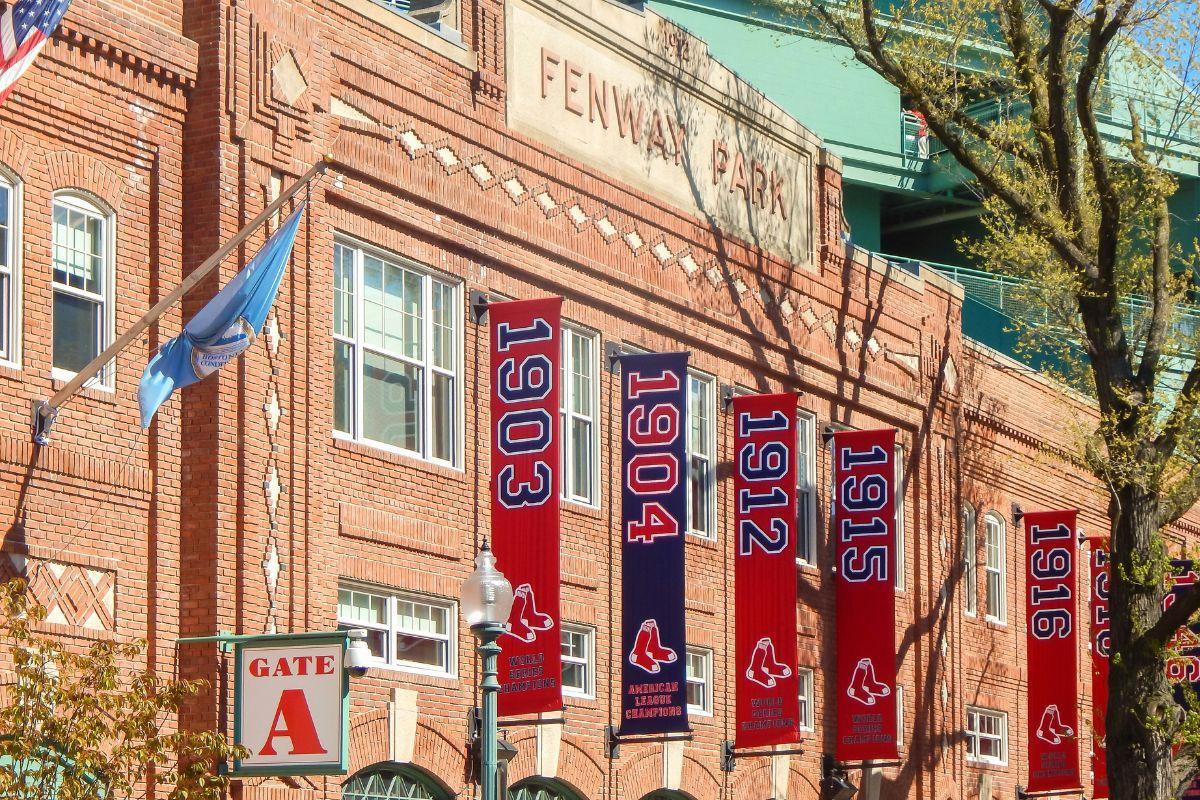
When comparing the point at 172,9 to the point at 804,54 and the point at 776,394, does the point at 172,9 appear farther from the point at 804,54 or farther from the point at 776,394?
the point at 804,54

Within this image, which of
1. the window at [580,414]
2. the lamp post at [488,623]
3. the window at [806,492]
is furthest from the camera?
the window at [806,492]

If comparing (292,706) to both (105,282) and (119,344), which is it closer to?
(119,344)

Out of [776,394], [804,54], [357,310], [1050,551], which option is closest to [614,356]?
[776,394]

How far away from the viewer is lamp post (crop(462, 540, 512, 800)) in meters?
16.2

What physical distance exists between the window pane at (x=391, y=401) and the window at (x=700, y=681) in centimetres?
609

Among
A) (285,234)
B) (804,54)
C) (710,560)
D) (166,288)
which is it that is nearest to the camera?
(285,234)

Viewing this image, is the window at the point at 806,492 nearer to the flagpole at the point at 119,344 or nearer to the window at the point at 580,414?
the window at the point at 580,414

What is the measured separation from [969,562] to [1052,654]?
6.69 feet

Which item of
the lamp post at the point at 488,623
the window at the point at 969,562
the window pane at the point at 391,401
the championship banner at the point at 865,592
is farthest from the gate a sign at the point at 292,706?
the window at the point at 969,562

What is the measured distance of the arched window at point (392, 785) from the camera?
68.4 ft

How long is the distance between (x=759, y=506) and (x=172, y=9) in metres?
10.4

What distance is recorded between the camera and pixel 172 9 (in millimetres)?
20062

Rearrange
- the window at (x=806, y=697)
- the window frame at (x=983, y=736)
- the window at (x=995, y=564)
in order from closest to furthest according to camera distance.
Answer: the window at (x=806, y=697) → the window frame at (x=983, y=736) → the window at (x=995, y=564)

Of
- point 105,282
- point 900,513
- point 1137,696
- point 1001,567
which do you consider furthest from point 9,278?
point 1001,567
